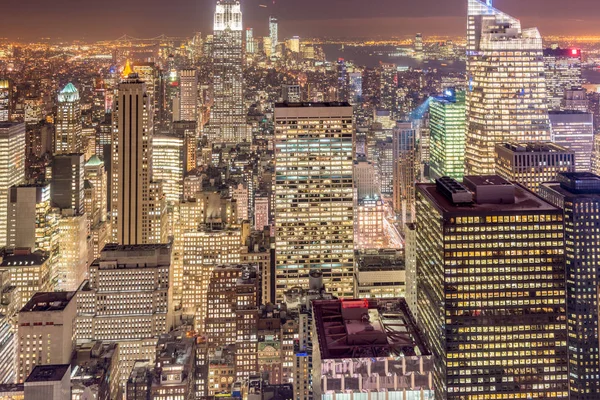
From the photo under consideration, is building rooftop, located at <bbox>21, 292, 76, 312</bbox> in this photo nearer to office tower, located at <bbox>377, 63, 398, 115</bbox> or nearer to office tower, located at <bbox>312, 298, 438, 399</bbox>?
office tower, located at <bbox>312, 298, 438, 399</bbox>

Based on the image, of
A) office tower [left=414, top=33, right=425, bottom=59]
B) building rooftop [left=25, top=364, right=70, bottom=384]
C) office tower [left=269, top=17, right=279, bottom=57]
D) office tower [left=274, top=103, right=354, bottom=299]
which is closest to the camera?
building rooftop [left=25, top=364, right=70, bottom=384]

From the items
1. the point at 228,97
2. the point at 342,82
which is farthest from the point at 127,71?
the point at 228,97

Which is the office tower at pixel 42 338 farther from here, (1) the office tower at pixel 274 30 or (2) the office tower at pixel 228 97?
(2) the office tower at pixel 228 97

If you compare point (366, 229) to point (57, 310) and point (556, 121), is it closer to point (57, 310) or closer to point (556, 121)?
point (556, 121)

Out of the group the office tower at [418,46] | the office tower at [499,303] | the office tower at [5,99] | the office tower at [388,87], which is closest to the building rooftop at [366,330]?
the office tower at [499,303]

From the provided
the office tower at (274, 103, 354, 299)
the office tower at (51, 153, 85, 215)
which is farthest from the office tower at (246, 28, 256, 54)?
the office tower at (51, 153, 85, 215)
